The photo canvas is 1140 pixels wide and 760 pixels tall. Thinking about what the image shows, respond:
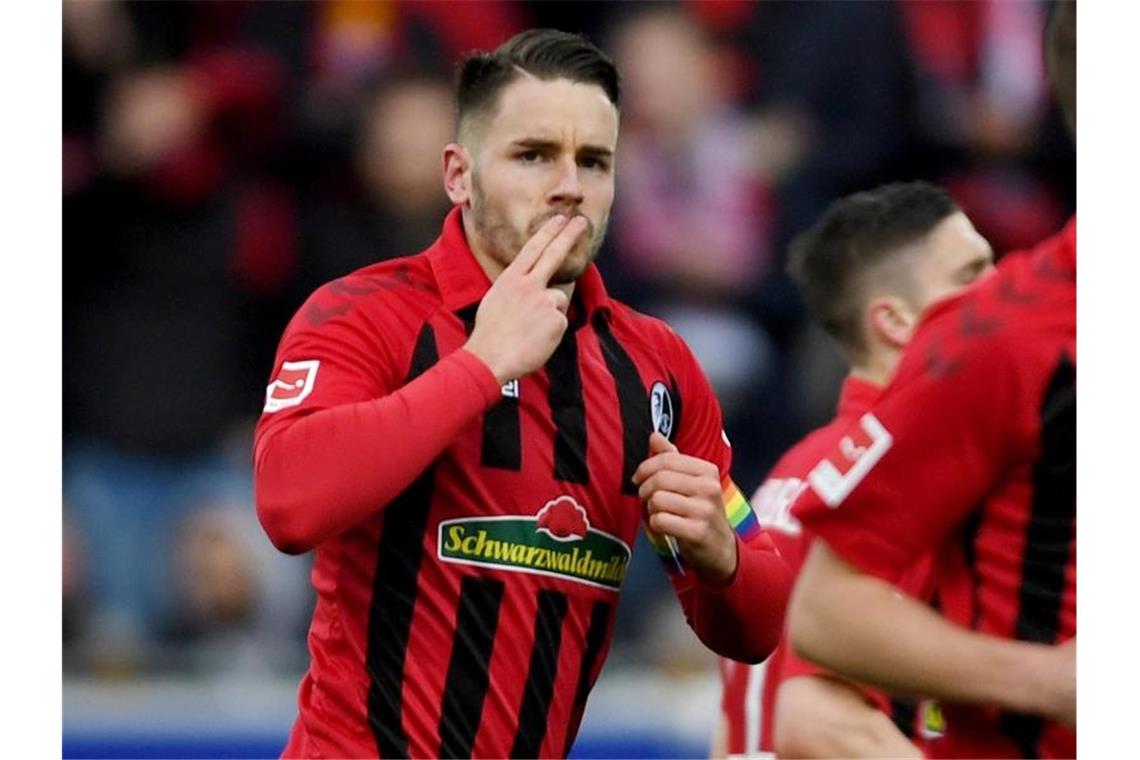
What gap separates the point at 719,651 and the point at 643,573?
13.2 feet

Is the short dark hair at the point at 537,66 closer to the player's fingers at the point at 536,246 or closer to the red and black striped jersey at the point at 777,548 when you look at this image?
the player's fingers at the point at 536,246

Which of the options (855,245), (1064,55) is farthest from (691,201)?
(1064,55)

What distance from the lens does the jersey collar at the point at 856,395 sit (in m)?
4.81

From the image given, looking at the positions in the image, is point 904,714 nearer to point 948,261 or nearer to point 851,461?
point 851,461

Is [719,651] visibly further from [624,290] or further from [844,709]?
[624,290]

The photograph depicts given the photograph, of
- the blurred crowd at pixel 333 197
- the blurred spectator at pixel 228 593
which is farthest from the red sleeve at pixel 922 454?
the blurred spectator at pixel 228 593

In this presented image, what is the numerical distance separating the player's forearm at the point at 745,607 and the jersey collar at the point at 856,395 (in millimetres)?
1081

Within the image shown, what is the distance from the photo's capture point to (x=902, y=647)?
3.06 m

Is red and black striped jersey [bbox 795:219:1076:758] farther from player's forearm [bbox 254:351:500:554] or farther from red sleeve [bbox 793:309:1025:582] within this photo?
player's forearm [bbox 254:351:500:554]

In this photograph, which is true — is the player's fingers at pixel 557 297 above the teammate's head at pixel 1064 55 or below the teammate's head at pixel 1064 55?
below

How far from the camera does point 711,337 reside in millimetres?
7816

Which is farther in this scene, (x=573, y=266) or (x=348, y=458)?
(x=573, y=266)

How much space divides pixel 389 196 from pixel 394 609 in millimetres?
4041
